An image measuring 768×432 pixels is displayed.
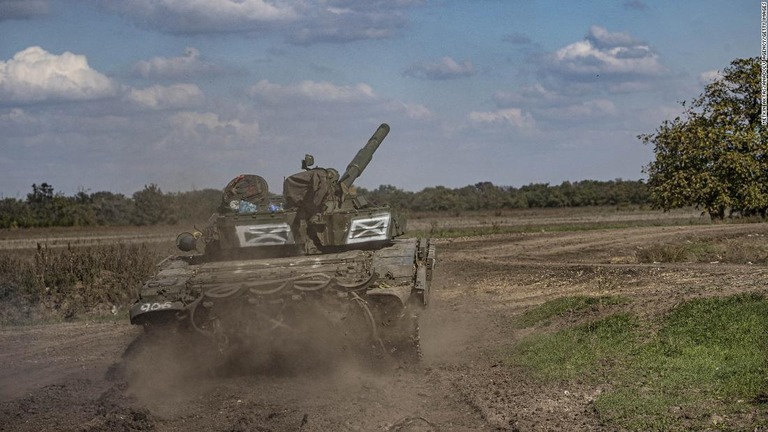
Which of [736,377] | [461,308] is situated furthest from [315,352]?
[461,308]

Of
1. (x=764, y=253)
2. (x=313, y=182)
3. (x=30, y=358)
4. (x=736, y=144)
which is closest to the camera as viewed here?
(x=313, y=182)

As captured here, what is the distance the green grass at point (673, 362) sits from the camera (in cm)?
861

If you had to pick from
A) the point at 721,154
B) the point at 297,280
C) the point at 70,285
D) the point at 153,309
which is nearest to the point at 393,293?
the point at 297,280

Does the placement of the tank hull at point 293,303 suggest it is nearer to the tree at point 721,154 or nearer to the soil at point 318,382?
the soil at point 318,382

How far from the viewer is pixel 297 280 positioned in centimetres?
1170

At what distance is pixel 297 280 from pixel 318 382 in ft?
4.04

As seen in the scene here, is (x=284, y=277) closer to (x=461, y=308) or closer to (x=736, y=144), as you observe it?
(x=461, y=308)

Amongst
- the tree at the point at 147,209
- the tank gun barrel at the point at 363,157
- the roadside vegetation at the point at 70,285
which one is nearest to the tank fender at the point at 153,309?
the tank gun barrel at the point at 363,157

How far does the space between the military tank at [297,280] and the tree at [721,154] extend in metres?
20.7

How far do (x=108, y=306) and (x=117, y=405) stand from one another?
41.6ft

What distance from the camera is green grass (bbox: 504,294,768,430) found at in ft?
28.2

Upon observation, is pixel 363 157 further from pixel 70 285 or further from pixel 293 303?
pixel 70 285

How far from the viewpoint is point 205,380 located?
12.1 metres

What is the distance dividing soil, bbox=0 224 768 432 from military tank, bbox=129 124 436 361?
453 mm
